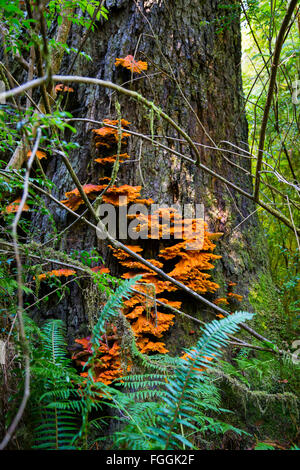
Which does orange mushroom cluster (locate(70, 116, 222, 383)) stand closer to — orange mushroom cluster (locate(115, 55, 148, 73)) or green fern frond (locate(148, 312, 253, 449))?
orange mushroom cluster (locate(115, 55, 148, 73))

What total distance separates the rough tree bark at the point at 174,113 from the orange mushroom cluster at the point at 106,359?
0.47 metres

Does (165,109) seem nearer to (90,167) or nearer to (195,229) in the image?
(90,167)

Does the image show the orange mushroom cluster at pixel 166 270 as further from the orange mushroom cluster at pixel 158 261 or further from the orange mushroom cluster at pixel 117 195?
the orange mushroom cluster at pixel 117 195

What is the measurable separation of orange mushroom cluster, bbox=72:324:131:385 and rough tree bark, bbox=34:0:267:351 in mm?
469

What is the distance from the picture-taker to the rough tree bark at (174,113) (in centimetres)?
289

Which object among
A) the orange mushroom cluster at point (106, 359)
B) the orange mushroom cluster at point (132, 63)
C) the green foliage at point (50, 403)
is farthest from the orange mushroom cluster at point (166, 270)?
the orange mushroom cluster at point (132, 63)

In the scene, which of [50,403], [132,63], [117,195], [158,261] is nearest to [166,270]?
[158,261]

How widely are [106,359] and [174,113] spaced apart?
2.44 meters

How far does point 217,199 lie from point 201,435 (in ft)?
6.79

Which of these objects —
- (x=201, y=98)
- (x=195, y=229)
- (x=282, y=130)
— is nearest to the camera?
(x=195, y=229)

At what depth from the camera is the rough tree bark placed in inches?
114

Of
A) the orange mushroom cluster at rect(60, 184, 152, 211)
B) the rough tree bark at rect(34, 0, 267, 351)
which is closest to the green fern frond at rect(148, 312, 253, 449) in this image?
the rough tree bark at rect(34, 0, 267, 351)

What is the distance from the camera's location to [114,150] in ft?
9.82

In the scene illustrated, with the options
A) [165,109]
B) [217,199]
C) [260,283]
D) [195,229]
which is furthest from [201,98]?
[260,283]
